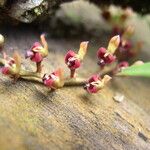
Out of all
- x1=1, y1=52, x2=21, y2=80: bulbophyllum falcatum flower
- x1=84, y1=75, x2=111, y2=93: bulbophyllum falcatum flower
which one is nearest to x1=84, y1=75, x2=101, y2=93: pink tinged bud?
x1=84, y1=75, x2=111, y2=93: bulbophyllum falcatum flower

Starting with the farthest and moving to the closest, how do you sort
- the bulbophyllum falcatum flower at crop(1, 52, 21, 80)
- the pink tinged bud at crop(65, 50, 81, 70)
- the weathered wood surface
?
the pink tinged bud at crop(65, 50, 81, 70)
the bulbophyllum falcatum flower at crop(1, 52, 21, 80)
the weathered wood surface

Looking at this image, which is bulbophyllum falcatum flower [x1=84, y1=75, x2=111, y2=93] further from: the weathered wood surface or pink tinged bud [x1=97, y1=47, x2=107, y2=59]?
pink tinged bud [x1=97, y1=47, x2=107, y2=59]

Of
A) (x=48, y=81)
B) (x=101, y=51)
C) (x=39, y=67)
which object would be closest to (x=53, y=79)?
(x=48, y=81)

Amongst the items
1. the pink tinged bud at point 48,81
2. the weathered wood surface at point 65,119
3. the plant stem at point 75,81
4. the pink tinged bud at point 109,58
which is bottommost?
the weathered wood surface at point 65,119

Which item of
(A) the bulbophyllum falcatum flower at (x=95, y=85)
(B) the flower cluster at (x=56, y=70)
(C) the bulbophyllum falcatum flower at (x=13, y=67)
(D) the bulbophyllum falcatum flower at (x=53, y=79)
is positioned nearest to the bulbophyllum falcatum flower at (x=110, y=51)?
(B) the flower cluster at (x=56, y=70)

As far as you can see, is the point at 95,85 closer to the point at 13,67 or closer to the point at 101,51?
the point at 101,51

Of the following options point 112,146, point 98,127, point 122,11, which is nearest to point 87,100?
point 98,127

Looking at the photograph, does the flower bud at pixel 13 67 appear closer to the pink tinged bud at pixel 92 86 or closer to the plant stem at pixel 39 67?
the plant stem at pixel 39 67

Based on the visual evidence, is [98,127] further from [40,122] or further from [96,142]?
[40,122]
